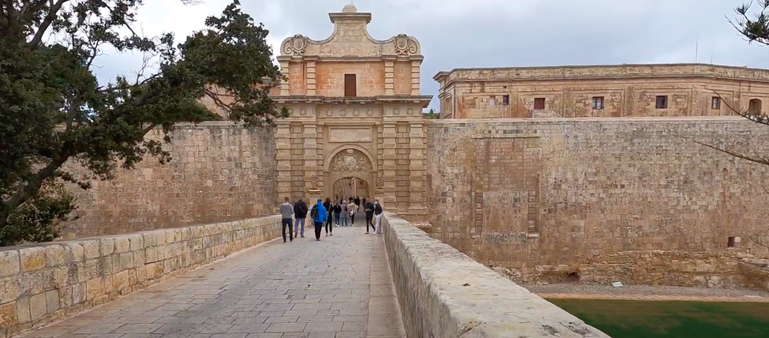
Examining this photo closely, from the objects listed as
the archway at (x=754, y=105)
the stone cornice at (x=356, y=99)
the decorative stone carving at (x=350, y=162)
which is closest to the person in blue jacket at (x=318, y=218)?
the decorative stone carving at (x=350, y=162)

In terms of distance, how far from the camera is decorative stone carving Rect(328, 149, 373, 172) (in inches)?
791

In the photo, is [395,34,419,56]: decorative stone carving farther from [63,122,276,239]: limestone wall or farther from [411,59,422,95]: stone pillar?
[63,122,276,239]: limestone wall

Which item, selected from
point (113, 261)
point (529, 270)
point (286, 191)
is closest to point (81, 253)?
point (113, 261)

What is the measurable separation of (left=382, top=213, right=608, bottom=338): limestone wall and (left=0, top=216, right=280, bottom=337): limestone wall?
10.6 ft

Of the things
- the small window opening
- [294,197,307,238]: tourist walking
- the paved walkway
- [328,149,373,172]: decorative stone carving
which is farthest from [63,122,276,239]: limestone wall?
the small window opening

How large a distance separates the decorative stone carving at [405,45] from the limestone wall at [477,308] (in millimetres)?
17025

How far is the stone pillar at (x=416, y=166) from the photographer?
1938 centimetres

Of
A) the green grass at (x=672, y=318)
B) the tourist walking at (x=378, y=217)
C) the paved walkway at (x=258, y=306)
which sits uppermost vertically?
the paved walkway at (x=258, y=306)

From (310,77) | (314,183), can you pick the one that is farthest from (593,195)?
(310,77)

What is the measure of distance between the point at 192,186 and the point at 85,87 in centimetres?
1169

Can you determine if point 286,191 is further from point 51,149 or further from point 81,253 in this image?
point 81,253

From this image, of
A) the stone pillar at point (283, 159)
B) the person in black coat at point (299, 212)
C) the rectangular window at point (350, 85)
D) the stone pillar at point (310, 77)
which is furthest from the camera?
the rectangular window at point (350, 85)

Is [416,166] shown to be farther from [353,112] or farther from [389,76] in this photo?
[389,76]

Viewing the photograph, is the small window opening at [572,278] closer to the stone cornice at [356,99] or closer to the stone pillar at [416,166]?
the stone pillar at [416,166]
